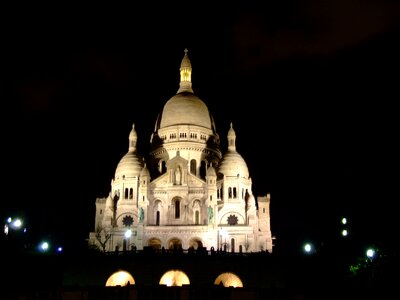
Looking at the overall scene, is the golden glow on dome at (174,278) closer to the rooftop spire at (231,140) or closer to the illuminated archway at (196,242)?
the illuminated archway at (196,242)

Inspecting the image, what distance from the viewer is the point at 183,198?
80.6 meters

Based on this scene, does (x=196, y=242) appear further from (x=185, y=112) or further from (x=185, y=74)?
(x=185, y=74)

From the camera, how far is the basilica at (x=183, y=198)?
76875 millimetres

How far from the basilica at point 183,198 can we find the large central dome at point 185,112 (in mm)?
162

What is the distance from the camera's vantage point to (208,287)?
42844mm

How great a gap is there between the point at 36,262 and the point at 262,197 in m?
38.2

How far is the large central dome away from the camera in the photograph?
303 feet

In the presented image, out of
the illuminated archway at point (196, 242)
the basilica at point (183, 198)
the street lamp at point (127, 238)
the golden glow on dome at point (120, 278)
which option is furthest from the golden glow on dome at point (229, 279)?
the street lamp at point (127, 238)

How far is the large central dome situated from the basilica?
0.16 m

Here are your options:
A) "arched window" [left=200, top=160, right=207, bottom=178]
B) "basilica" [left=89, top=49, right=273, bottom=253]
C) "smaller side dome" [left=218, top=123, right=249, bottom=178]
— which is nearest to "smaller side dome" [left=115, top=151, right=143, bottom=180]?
"basilica" [left=89, top=49, right=273, bottom=253]

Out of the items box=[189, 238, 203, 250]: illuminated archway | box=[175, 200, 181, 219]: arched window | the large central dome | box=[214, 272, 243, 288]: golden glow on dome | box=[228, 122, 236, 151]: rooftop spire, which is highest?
the large central dome

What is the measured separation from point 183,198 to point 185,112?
17737 mm

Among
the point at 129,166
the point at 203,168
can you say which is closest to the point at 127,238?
the point at 129,166

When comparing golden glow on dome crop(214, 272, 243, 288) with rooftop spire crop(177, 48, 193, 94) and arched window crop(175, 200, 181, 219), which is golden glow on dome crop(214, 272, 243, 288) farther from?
rooftop spire crop(177, 48, 193, 94)
